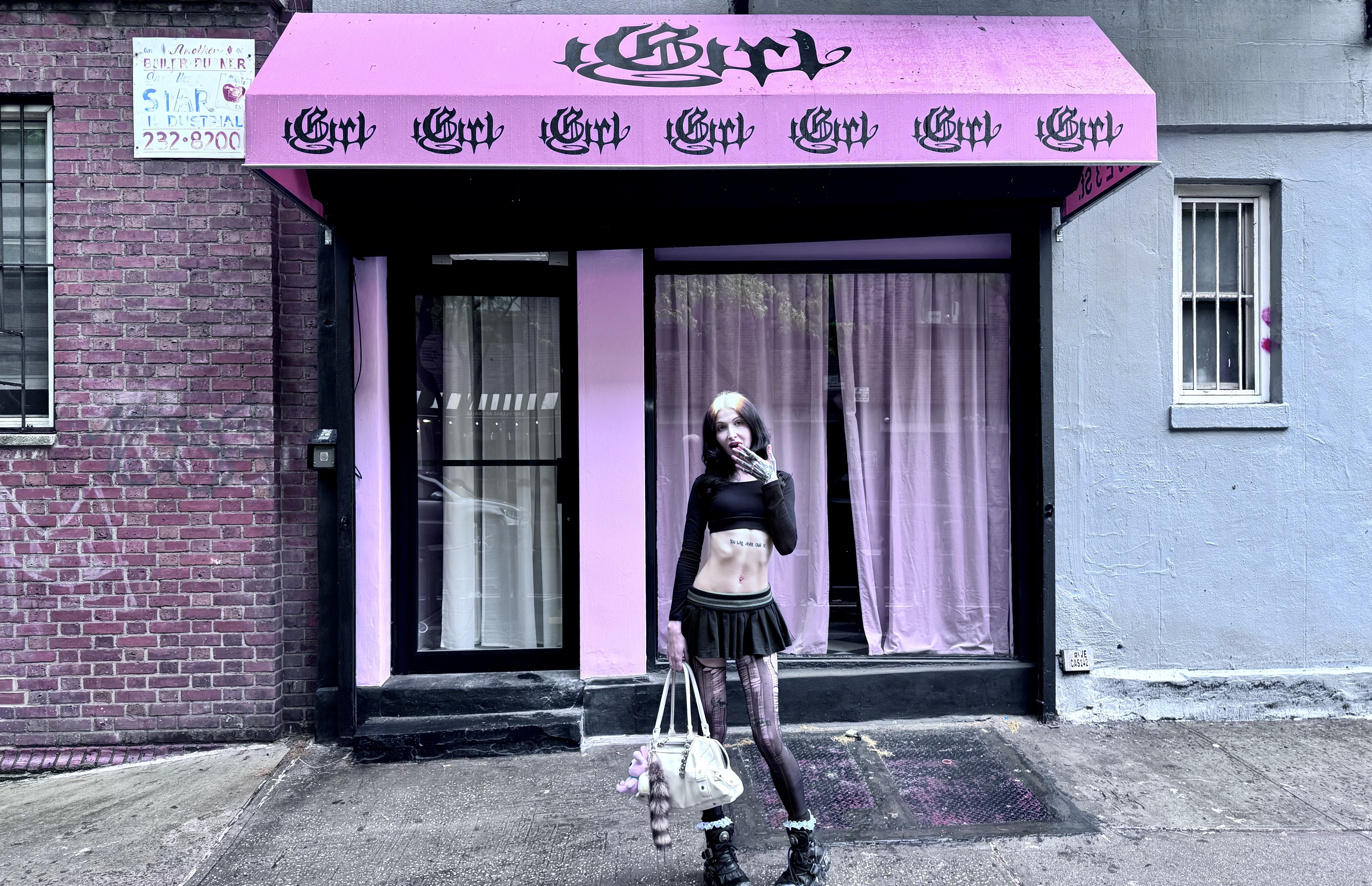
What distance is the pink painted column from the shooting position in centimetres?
535

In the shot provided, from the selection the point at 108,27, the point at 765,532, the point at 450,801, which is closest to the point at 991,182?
the point at 765,532

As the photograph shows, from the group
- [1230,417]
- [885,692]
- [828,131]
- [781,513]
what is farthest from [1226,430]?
[781,513]

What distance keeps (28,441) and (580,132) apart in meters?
3.59

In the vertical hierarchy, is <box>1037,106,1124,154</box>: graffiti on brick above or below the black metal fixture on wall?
above

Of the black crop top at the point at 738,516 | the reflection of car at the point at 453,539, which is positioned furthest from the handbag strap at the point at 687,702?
the reflection of car at the point at 453,539

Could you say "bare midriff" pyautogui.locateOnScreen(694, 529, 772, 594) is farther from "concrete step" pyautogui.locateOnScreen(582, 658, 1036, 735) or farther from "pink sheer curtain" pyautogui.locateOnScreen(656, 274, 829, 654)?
"pink sheer curtain" pyautogui.locateOnScreen(656, 274, 829, 654)

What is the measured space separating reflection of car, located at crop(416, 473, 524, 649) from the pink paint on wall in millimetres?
354

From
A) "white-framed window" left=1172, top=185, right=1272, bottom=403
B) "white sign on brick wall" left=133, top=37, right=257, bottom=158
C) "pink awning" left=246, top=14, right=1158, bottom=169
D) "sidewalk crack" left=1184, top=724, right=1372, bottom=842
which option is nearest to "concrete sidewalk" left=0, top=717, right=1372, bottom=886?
"sidewalk crack" left=1184, top=724, right=1372, bottom=842

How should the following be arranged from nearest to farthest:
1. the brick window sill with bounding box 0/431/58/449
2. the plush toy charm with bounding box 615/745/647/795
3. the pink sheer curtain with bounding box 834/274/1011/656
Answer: the plush toy charm with bounding box 615/745/647/795 < the brick window sill with bounding box 0/431/58/449 < the pink sheer curtain with bounding box 834/274/1011/656

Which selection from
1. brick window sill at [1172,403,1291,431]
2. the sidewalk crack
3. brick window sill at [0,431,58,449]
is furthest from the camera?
brick window sill at [1172,403,1291,431]

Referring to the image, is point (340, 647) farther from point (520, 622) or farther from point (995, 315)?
point (995, 315)

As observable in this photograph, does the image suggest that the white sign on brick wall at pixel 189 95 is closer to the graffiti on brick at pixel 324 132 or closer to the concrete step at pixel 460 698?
the graffiti on brick at pixel 324 132

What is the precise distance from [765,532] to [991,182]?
8.78 ft

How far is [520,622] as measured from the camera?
5719 millimetres
